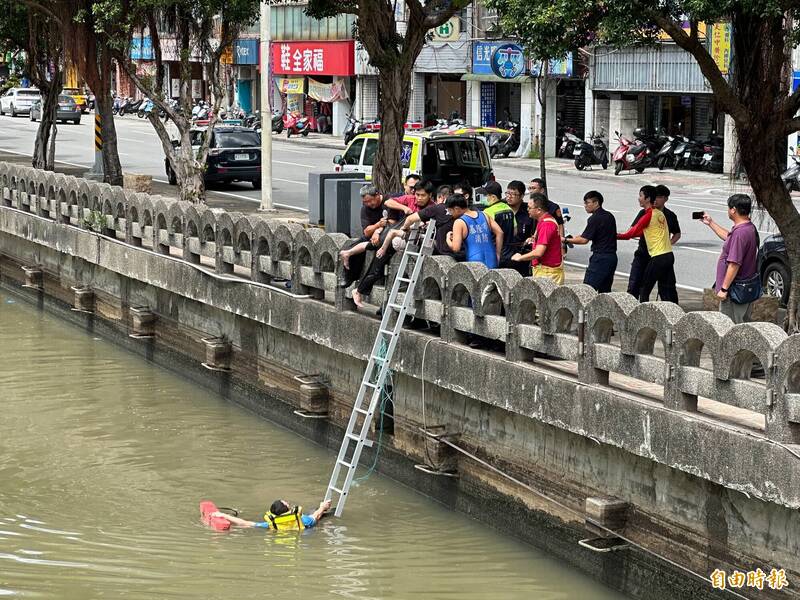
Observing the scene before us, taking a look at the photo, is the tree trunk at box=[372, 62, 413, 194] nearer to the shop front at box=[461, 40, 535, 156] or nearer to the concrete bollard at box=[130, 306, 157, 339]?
the concrete bollard at box=[130, 306, 157, 339]

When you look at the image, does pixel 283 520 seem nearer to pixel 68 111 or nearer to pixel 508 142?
pixel 508 142

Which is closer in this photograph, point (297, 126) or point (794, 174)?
point (794, 174)

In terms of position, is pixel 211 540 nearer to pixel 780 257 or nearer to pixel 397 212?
pixel 397 212

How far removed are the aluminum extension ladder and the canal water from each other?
45cm

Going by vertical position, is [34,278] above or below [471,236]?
below

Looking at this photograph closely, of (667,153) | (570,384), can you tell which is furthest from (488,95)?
(570,384)

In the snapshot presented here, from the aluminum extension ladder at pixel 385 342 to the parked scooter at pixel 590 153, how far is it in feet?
90.8

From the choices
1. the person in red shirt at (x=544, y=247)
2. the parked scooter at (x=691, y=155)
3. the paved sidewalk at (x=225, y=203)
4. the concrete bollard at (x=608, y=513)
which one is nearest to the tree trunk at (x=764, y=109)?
the person in red shirt at (x=544, y=247)

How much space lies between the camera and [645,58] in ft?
136

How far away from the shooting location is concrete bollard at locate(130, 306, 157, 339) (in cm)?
2061

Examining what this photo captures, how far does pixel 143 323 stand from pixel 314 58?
39.9m

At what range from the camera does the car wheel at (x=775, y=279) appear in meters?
17.1

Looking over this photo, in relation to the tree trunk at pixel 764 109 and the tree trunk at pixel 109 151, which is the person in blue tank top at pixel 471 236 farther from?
the tree trunk at pixel 109 151

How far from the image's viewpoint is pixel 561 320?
11.6 m
